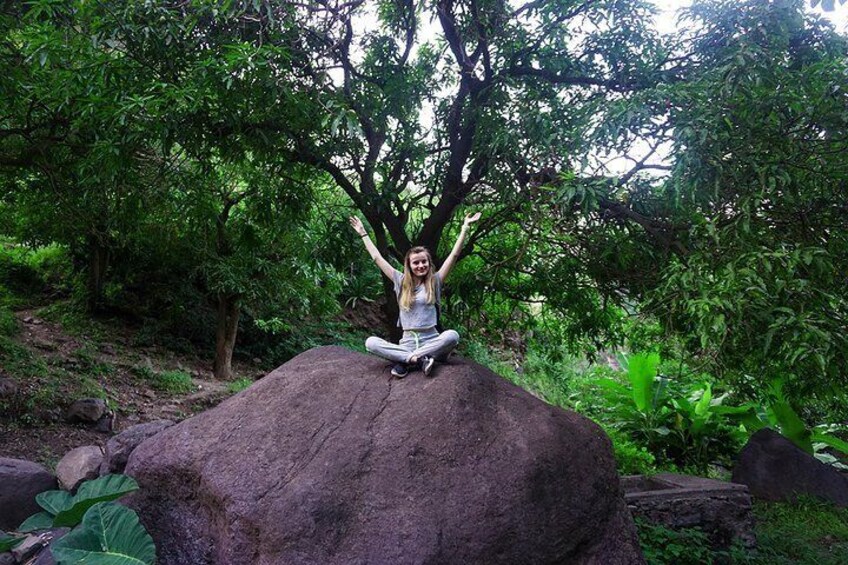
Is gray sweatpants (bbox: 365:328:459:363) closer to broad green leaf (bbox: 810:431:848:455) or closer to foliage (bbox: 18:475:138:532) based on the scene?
foliage (bbox: 18:475:138:532)

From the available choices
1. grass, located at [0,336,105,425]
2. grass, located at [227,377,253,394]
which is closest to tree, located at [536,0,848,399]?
grass, located at [0,336,105,425]

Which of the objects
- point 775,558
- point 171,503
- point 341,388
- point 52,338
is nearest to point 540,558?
point 341,388

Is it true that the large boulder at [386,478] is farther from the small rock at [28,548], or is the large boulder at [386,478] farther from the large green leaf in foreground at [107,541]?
the small rock at [28,548]

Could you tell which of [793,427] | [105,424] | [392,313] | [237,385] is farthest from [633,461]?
[105,424]

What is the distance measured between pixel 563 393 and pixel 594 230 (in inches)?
392

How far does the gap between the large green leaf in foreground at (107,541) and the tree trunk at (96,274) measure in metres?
8.93

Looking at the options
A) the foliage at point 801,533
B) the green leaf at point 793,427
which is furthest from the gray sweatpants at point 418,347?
the green leaf at point 793,427

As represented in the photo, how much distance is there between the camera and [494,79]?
5.84 meters

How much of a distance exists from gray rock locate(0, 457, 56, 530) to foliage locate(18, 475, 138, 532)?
1050 mm

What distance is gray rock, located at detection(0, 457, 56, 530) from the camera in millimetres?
5266

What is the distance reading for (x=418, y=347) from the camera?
458 cm

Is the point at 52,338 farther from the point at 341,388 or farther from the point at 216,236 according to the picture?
the point at 341,388

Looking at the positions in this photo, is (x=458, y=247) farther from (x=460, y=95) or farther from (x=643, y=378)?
(x=643, y=378)

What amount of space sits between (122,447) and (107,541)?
5.15 ft
